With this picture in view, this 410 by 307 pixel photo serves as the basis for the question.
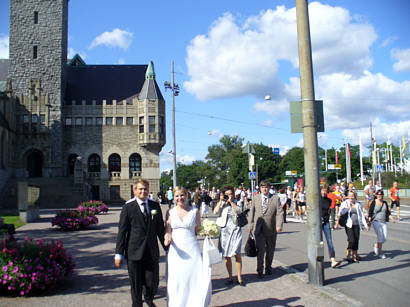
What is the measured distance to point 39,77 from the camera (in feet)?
143

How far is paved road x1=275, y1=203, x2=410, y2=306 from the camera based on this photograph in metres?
6.37

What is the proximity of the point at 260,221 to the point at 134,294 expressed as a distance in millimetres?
3466

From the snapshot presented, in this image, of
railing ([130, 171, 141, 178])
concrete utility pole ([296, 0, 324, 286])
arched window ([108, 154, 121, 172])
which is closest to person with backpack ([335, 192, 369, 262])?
concrete utility pole ([296, 0, 324, 286])

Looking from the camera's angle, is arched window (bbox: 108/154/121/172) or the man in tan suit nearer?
the man in tan suit

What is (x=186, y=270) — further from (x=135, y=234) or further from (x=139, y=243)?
(x=135, y=234)

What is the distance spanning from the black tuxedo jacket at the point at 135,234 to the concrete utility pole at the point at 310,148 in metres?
3.03

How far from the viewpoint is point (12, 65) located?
143ft

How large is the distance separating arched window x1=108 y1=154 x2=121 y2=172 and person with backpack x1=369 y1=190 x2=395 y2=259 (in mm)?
38737

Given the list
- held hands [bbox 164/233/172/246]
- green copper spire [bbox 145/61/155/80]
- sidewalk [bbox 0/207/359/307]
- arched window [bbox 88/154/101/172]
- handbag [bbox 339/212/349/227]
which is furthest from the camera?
green copper spire [bbox 145/61/155/80]

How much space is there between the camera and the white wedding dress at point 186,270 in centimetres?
523

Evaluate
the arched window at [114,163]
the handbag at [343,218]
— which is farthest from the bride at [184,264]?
the arched window at [114,163]

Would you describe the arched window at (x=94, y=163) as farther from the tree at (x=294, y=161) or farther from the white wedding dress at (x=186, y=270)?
the tree at (x=294, y=161)

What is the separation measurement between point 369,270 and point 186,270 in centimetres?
487

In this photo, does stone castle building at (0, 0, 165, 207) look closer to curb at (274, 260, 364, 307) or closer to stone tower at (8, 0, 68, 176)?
stone tower at (8, 0, 68, 176)
